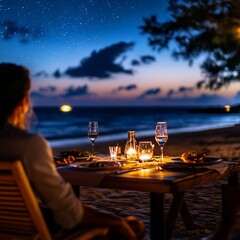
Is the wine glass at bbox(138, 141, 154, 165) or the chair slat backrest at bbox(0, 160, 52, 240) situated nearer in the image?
the chair slat backrest at bbox(0, 160, 52, 240)

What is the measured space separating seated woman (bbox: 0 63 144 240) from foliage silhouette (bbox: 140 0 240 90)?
5.15 meters

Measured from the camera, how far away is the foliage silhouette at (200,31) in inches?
277

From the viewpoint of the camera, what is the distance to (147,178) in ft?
8.80

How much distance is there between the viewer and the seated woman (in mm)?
1973

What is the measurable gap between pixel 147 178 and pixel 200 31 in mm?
5423

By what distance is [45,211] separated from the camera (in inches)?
97.5

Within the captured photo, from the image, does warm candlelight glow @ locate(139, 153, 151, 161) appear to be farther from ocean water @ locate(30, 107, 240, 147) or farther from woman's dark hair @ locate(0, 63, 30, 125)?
woman's dark hair @ locate(0, 63, 30, 125)

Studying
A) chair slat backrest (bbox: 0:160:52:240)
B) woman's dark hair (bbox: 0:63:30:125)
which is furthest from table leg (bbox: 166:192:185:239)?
woman's dark hair (bbox: 0:63:30:125)

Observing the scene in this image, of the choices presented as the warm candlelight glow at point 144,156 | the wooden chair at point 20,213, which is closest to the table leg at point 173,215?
the warm candlelight glow at point 144,156

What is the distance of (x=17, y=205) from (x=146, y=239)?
1.99 meters

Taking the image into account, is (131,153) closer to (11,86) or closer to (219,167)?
(219,167)

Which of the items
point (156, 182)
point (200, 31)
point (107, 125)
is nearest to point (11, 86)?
point (156, 182)

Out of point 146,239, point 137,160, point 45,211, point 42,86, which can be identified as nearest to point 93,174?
point 45,211

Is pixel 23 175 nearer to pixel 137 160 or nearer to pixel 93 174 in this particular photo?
pixel 93 174
